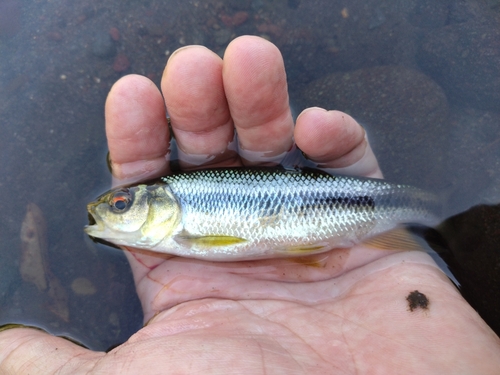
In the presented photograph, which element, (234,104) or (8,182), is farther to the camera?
(8,182)

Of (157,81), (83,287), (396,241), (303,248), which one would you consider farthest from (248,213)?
(157,81)

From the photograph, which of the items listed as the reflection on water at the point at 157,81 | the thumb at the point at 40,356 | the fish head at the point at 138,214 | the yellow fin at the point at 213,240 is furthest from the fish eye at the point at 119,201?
the thumb at the point at 40,356

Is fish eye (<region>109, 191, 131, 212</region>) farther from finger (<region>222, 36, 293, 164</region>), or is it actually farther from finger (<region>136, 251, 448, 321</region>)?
finger (<region>222, 36, 293, 164</region>)

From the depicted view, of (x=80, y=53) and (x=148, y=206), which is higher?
(x=80, y=53)

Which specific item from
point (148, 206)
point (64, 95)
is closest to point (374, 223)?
point (148, 206)

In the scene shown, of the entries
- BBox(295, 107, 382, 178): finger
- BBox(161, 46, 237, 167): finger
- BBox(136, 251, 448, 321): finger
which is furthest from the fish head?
BBox(295, 107, 382, 178): finger

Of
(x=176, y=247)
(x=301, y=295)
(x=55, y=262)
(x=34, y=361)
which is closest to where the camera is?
(x=34, y=361)

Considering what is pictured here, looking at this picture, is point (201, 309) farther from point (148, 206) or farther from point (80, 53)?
point (80, 53)
